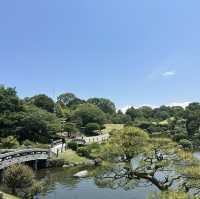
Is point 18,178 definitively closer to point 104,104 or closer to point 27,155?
point 27,155

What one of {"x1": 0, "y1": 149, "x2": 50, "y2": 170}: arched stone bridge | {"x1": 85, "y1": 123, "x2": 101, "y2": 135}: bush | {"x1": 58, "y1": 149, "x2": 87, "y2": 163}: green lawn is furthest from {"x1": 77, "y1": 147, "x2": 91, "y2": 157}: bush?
{"x1": 85, "y1": 123, "x2": 101, "y2": 135}: bush

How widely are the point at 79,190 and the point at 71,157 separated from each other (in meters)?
19.9

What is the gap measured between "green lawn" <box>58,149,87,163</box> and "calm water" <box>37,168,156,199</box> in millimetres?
9909

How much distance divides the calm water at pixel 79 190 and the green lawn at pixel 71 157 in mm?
9909

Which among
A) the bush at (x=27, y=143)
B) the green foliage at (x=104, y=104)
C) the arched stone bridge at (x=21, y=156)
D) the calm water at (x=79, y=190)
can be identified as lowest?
the calm water at (x=79, y=190)

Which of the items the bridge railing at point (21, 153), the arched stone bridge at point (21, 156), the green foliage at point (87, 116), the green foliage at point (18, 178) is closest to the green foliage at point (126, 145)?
the green foliage at point (18, 178)

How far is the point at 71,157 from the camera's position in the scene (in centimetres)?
5494

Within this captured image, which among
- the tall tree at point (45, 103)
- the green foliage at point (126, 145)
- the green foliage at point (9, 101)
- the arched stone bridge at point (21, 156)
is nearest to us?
the green foliage at point (126, 145)

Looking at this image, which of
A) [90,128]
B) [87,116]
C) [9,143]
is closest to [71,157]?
[9,143]

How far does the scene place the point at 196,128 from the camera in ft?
319

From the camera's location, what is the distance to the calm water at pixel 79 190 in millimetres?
32562

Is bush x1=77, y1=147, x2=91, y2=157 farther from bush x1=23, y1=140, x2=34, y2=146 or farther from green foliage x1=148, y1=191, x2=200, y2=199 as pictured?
green foliage x1=148, y1=191, x2=200, y2=199

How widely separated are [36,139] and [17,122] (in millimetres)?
4661

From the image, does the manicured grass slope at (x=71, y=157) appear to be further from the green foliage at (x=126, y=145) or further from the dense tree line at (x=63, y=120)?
the green foliage at (x=126, y=145)
